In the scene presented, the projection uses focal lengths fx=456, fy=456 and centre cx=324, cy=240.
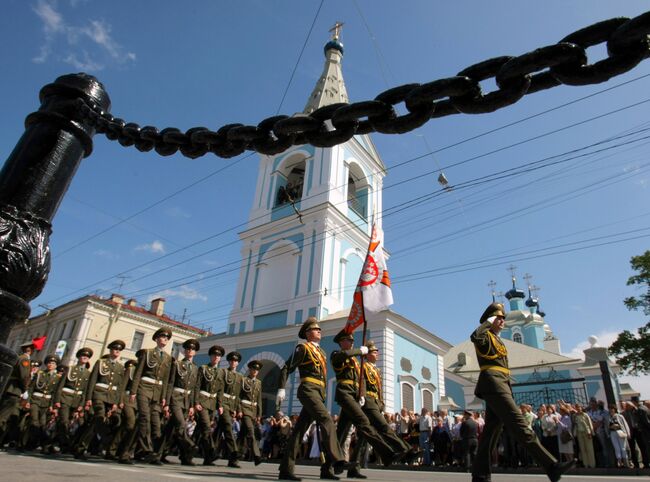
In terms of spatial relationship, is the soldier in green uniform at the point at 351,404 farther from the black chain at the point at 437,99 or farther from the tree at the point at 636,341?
the tree at the point at 636,341

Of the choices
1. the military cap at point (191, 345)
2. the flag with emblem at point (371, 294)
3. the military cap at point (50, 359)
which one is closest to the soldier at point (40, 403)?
the military cap at point (50, 359)

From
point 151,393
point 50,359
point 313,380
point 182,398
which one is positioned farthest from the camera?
point 50,359

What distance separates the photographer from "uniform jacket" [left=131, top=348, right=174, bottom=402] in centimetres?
720

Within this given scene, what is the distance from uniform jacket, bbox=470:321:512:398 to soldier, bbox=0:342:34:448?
5.95 meters

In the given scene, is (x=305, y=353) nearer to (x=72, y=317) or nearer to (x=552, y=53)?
(x=552, y=53)

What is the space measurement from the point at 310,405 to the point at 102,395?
4753 millimetres

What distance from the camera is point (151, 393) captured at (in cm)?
727

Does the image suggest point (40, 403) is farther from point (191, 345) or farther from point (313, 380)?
point (313, 380)

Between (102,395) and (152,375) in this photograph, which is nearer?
(152,375)

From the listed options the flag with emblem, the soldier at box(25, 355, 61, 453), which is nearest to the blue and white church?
the flag with emblem

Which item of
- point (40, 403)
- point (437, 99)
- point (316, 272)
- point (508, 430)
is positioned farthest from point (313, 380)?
point (316, 272)

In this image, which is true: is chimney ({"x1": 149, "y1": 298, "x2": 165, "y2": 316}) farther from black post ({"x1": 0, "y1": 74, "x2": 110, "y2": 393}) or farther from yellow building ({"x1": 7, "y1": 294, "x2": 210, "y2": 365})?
black post ({"x1": 0, "y1": 74, "x2": 110, "y2": 393})

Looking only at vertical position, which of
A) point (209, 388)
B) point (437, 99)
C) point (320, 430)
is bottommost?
point (320, 430)

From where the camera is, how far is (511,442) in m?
11.2
